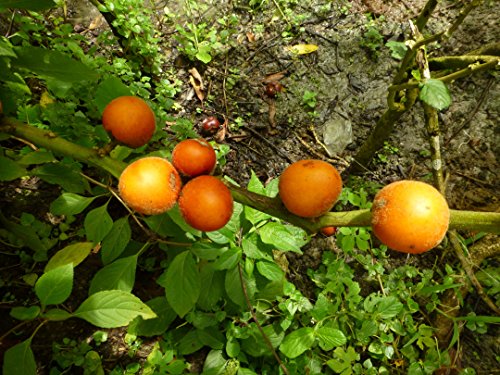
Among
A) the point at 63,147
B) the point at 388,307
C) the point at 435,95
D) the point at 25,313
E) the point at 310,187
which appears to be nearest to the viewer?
the point at 310,187

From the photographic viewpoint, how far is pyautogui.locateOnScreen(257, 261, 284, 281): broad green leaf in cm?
219

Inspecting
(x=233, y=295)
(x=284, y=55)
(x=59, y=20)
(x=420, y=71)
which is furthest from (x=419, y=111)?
(x=59, y=20)

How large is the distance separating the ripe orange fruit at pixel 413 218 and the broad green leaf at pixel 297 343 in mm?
1471

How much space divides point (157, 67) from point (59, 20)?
1.08m

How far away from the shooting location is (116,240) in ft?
7.58

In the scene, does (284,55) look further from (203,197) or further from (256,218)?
(203,197)

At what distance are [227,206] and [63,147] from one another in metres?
Answer: 0.85

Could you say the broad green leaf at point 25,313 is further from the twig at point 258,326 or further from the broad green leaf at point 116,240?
the twig at point 258,326

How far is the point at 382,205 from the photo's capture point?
3.89 ft

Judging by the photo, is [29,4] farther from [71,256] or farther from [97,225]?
[71,256]

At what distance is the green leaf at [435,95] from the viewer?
203cm

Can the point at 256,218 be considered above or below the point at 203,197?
below

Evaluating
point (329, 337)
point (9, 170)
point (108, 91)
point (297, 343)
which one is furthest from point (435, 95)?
point (9, 170)

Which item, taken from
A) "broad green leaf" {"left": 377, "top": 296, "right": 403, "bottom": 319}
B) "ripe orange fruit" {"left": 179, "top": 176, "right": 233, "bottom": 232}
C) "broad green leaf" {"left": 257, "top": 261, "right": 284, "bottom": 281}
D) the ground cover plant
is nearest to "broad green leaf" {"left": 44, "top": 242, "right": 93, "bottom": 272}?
the ground cover plant
